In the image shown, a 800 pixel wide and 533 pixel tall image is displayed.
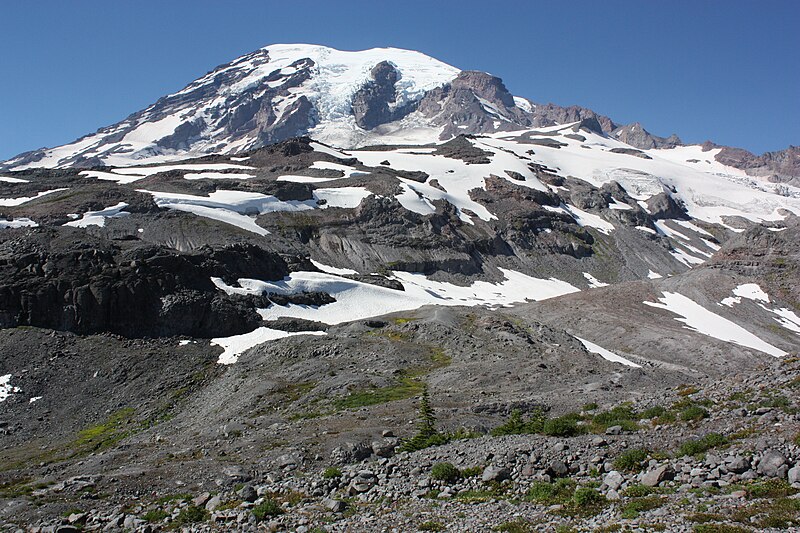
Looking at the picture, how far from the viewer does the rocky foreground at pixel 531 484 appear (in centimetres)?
1397

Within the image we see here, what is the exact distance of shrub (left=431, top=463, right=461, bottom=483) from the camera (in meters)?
18.4

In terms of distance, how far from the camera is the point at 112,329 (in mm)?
55812

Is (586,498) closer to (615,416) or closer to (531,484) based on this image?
(531,484)

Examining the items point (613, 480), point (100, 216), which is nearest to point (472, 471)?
point (613, 480)

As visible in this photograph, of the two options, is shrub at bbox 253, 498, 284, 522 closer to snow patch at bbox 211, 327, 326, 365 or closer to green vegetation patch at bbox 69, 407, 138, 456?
green vegetation patch at bbox 69, 407, 138, 456

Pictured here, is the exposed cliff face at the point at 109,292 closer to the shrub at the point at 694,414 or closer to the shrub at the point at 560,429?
the shrub at the point at 560,429

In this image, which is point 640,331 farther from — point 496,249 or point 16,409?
point 496,249

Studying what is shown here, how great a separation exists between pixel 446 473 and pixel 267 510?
5230 millimetres

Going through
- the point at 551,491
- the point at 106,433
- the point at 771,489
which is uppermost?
the point at 771,489

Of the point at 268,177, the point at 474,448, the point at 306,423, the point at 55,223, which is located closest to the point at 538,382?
the point at 306,423

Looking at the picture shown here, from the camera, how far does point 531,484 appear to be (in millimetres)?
16984

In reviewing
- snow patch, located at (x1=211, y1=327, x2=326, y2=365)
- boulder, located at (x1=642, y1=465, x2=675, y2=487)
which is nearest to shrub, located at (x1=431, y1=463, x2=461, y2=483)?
boulder, located at (x1=642, y1=465, x2=675, y2=487)

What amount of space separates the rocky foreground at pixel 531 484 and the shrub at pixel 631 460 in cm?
4

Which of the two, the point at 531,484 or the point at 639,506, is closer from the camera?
the point at 639,506
